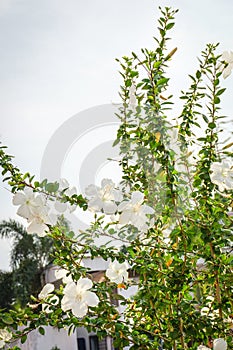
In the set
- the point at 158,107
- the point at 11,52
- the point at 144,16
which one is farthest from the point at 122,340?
the point at 11,52

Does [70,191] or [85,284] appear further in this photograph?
[70,191]

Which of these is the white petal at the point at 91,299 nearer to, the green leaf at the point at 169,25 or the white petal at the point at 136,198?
the white petal at the point at 136,198

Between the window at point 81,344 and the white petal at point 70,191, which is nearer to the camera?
the white petal at point 70,191

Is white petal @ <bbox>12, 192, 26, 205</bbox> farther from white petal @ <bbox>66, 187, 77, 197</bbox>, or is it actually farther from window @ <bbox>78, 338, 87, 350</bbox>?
window @ <bbox>78, 338, 87, 350</bbox>

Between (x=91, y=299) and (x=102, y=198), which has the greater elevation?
(x=102, y=198)

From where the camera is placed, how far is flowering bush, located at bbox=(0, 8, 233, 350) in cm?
131

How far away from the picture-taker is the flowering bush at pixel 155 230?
4.29 ft

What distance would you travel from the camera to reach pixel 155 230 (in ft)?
4.68

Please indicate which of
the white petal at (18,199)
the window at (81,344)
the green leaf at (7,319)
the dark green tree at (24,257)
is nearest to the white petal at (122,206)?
the white petal at (18,199)

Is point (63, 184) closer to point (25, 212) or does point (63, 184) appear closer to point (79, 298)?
point (25, 212)

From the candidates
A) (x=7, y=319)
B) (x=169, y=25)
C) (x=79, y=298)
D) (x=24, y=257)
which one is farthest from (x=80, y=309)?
(x=24, y=257)

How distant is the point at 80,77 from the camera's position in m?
4.60

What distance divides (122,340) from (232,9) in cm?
316

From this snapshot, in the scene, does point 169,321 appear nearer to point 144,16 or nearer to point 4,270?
point 144,16
